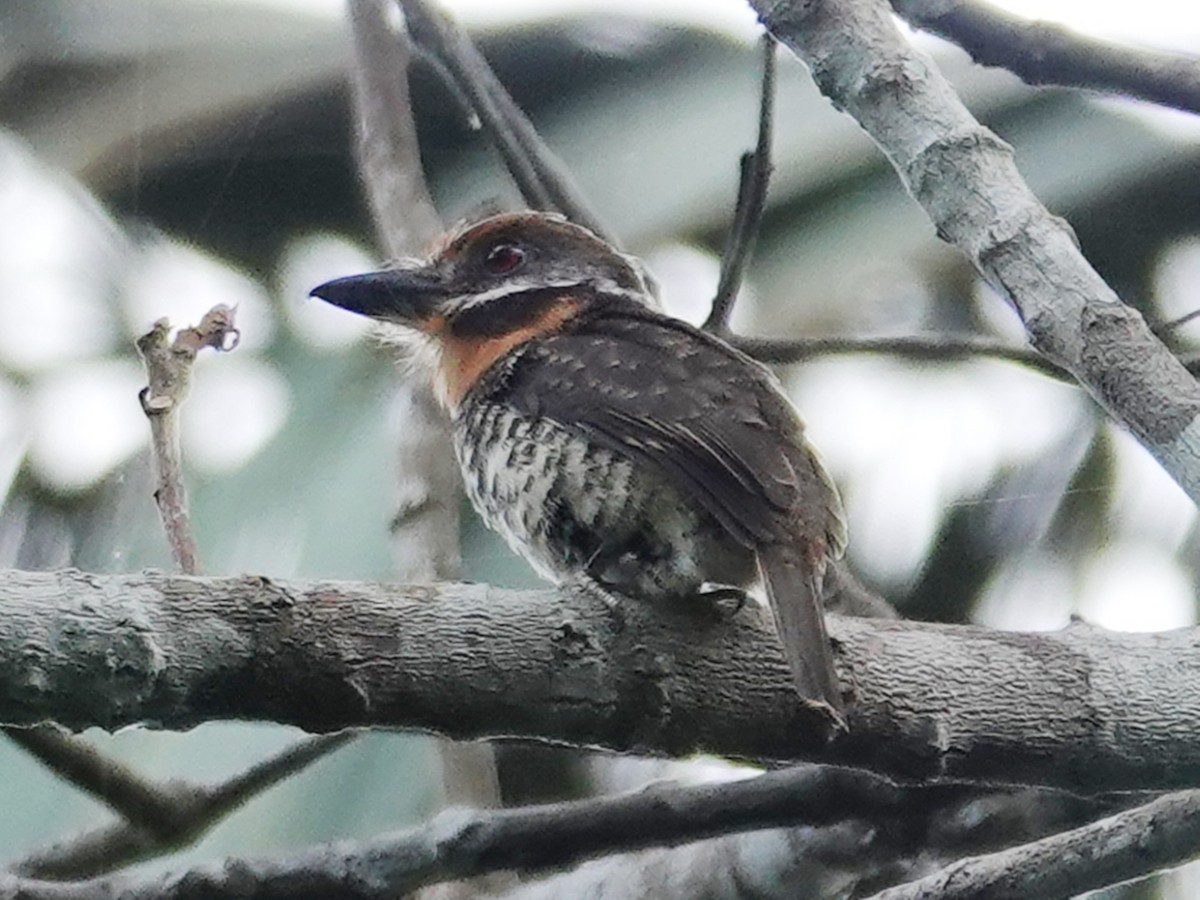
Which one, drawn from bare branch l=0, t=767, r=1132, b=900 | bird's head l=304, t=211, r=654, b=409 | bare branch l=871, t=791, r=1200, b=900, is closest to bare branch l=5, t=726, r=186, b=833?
bare branch l=0, t=767, r=1132, b=900

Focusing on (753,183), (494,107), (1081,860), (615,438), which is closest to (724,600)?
(615,438)

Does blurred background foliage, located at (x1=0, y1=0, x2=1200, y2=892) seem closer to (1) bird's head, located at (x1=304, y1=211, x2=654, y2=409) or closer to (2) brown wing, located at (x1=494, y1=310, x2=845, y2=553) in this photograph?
(1) bird's head, located at (x1=304, y1=211, x2=654, y2=409)

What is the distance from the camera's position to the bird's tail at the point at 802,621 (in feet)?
3.93

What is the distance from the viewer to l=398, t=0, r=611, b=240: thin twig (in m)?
1.96

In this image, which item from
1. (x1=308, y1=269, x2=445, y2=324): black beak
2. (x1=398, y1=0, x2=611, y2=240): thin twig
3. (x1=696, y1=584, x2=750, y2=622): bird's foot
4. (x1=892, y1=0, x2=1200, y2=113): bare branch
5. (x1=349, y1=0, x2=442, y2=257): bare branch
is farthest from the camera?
(x1=349, y1=0, x2=442, y2=257): bare branch

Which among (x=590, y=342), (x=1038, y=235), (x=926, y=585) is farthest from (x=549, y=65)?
(x=1038, y=235)

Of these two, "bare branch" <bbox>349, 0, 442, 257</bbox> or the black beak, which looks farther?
"bare branch" <bbox>349, 0, 442, 257</bbox>

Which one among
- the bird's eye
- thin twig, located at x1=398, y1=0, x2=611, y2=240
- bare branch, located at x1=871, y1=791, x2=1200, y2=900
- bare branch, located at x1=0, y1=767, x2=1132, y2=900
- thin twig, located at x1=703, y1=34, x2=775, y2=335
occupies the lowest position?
bare branch, located at x1=871, y1=791, x2=1200, y2=900

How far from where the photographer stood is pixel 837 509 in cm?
157

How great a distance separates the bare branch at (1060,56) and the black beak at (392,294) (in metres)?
0.61

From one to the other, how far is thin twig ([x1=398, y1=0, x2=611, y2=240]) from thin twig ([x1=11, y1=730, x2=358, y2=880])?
0.71 meters

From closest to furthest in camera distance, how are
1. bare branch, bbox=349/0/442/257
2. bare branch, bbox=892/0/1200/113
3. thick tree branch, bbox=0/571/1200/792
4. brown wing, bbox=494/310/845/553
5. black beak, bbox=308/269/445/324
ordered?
1. thick tree branch, bbox=0/571/1200/792
2. brown wing, bbox=494/310/845/553
3. bare branch, bbox=892/0/1200/113
4. black beak, bbox=308/269/445/324
5. bare branch, bbox=349/0/442/257

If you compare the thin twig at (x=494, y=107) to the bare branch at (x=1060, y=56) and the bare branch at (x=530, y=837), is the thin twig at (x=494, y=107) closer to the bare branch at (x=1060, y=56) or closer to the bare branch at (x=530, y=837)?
the bare branch at (x=1060, y=56)

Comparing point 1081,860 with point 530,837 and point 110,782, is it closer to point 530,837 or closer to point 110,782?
point 530,837
